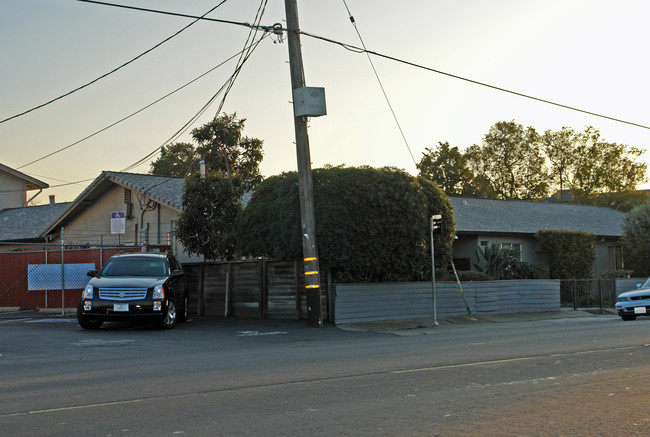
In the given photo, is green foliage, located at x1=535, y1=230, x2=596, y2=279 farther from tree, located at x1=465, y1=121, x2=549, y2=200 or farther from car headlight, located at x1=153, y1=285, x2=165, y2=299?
tree, located at x1=465, y1=121, x2=549, y2=200

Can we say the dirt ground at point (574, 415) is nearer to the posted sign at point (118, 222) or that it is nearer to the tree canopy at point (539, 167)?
the posted sign at point (118, 222)

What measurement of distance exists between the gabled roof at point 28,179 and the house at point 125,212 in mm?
12161

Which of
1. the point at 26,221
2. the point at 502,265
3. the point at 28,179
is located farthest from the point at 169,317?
the point at 28,179

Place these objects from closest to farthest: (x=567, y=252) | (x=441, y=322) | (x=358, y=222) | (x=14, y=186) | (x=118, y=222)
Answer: (x=358, y=222) < (x=441, y=322) < (x=118, y=222) < (x=567, y=252) < (x=14, y=186)

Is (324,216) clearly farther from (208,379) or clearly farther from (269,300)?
(208,379)

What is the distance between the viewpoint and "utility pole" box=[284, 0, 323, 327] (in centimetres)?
1788

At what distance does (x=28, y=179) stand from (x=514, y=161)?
121 ft

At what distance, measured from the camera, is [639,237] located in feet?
114

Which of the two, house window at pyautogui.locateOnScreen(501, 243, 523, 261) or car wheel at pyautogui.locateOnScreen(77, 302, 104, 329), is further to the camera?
house window at pyautogui.locateOnScreen(501, 243, 523, 261)

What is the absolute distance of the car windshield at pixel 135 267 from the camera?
18.1 meters

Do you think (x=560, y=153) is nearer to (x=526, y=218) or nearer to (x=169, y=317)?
(x=526, y=218)

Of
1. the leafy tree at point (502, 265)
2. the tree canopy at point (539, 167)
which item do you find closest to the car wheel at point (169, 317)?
the leafy tree at point (502, 265)

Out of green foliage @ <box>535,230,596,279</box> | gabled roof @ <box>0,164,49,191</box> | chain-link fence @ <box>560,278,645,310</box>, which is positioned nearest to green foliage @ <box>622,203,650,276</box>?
green foliage @ <box>535,230,596,279</box>

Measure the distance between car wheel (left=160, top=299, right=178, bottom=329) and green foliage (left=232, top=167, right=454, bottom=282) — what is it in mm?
3685
